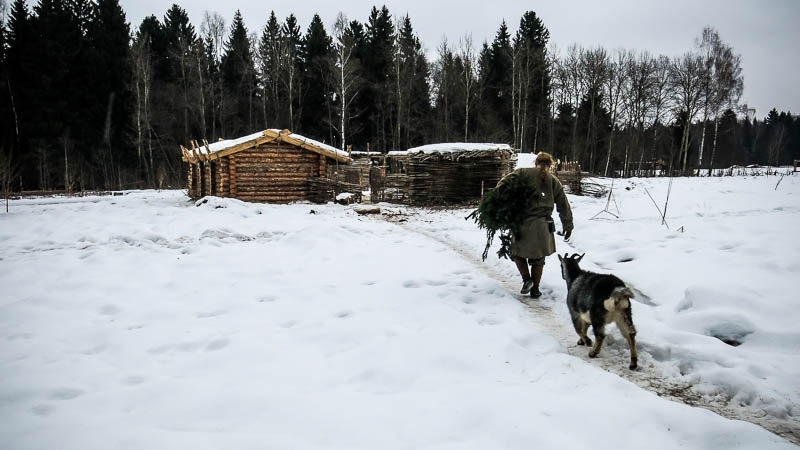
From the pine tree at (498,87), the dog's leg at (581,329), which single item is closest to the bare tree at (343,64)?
the pine tree at (498,87)

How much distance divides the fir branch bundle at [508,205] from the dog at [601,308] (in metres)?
1.58

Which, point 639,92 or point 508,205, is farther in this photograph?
point 639,92

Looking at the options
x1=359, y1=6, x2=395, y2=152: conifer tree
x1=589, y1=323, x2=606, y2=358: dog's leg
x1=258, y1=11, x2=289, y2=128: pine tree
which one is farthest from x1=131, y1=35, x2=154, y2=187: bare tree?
x1=589, y1=323, x2=606, y2=358: dog's leg

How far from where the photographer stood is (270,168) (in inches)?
738

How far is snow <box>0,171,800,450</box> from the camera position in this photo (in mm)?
2521

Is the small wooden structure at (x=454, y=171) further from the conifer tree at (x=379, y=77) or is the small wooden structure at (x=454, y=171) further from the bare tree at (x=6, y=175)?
the conifer tree at (x=379, y=77)

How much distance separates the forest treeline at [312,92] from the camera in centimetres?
3048

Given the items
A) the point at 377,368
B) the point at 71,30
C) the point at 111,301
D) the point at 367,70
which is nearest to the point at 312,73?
the point at 367,70

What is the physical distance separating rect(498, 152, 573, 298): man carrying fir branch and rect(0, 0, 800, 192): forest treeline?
24.7 metres

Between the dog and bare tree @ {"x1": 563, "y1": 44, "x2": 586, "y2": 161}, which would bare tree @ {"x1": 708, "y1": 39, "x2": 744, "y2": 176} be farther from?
the dog

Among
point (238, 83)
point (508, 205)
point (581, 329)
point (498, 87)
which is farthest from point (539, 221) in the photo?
point (238, 83)

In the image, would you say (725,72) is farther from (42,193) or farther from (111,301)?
(42,193)

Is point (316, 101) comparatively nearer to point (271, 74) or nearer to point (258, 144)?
point (271, 74)

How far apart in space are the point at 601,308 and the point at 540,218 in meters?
2.05
